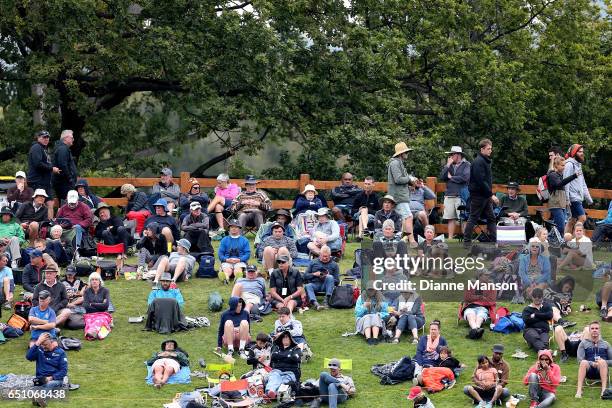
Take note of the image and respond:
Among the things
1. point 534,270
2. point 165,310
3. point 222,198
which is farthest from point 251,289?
point 222,198

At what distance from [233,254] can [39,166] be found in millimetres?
3991

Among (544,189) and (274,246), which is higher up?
(544,189)

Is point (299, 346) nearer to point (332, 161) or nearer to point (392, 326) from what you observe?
point (392, 326)

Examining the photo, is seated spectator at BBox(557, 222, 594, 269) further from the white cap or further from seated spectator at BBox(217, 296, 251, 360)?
the white cap

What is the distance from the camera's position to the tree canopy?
3116cm

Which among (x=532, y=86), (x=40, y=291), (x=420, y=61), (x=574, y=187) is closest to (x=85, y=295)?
(x=40, y=291)

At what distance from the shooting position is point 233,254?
24438 millimetres

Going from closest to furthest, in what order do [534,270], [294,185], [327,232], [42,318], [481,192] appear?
[42,318] → [534,270] → [481,192] → [327,232] → [294,185]

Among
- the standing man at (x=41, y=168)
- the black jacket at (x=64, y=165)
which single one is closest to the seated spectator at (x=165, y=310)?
the standing man at (x=41, y=168)

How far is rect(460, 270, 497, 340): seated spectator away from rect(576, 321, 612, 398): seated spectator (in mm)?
2018

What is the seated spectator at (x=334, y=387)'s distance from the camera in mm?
18814

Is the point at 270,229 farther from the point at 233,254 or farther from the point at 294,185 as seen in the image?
the point at 294,185

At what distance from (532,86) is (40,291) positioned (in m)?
17.1

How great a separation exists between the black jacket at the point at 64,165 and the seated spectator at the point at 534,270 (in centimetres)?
915
